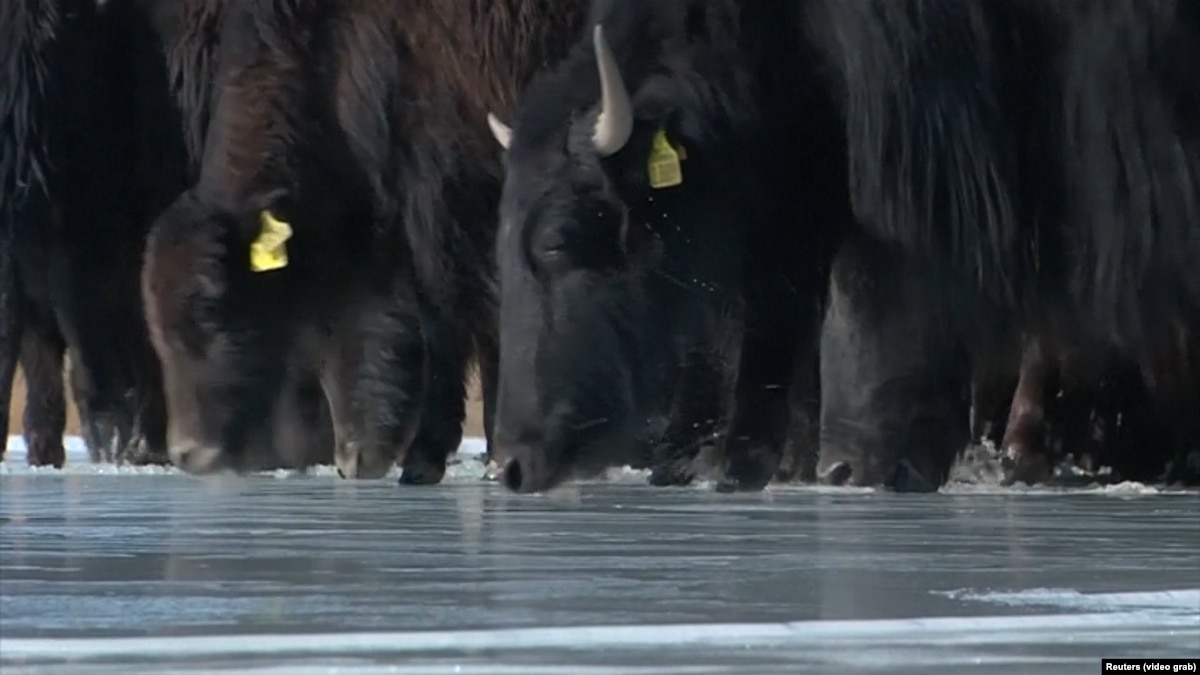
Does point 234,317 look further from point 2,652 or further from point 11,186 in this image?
point 2,652

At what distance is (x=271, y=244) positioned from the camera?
5496 millimetres

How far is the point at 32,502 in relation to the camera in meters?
3.77

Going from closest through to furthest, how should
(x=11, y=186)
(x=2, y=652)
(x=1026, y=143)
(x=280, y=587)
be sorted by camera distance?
(x=2, y=652), (x=280, y=587), (x=1026, y=143), (x=11, y=186)

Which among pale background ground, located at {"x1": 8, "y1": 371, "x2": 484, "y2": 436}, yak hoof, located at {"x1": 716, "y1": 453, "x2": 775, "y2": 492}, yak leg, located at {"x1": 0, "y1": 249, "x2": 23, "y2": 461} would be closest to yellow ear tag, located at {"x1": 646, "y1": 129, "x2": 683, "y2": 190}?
yak hoof, located at {"x1": 716, "y1": 453, "x2": 775, "y2": 492}

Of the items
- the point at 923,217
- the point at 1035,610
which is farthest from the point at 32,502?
the point at 1035,610

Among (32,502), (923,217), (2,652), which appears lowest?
(32,502)

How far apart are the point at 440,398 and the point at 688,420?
0.88 m

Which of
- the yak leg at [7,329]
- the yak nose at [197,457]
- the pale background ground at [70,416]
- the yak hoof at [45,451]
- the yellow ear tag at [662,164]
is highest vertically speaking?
the yellow ear tag at [662,164]

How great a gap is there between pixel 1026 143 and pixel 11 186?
3.35 meters

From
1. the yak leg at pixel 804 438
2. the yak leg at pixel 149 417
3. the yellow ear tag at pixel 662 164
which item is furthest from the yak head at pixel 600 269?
the yak leg at pixel 149 417

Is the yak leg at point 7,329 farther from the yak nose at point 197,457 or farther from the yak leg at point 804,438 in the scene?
the yak leg at point 804,438

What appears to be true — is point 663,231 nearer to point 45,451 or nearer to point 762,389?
point 762,389

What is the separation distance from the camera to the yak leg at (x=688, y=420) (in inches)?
171

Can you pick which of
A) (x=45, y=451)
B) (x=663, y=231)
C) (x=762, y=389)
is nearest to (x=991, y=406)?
(x=762, y=389)
